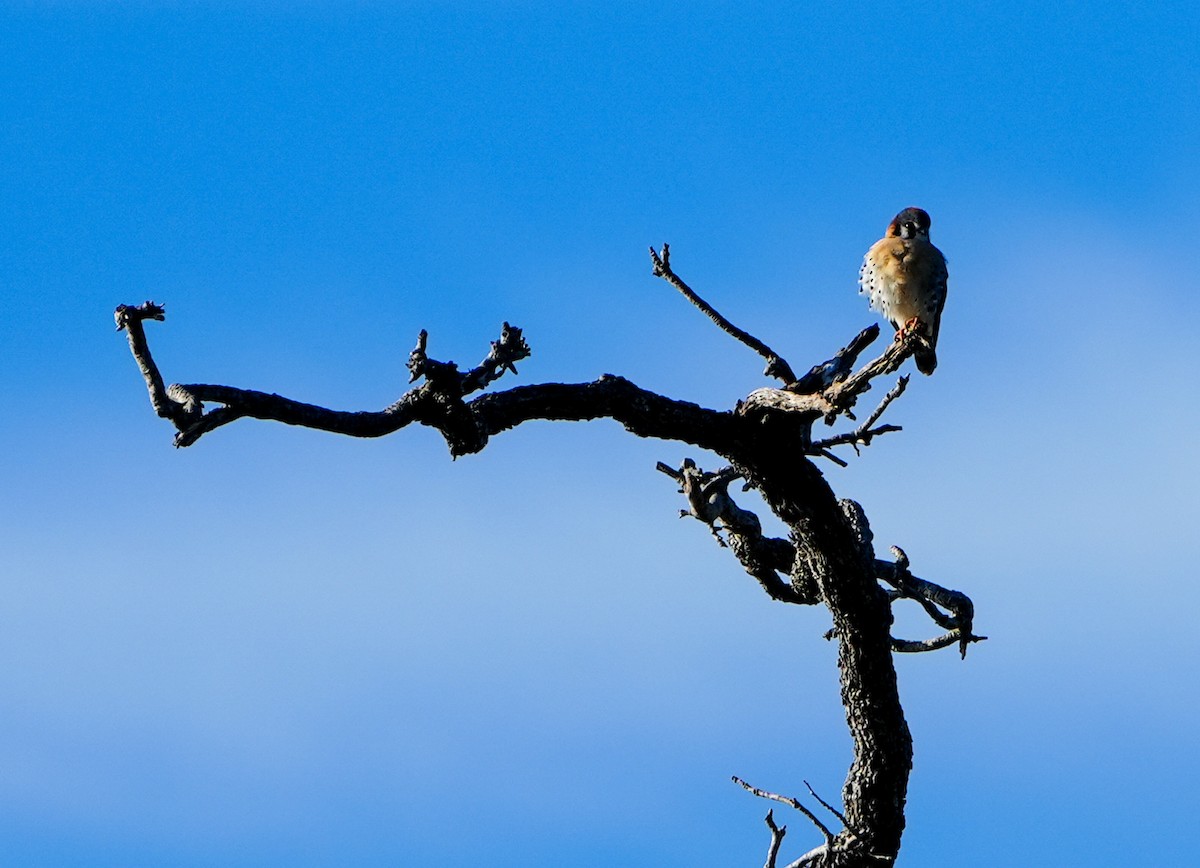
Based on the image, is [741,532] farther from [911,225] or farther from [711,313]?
[911,225]

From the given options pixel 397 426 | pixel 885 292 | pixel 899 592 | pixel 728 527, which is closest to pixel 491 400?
pixel 397 426

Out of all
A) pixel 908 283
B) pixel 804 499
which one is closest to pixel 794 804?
pixel 804 499

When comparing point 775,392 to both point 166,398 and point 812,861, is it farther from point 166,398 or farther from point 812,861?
point 166,398

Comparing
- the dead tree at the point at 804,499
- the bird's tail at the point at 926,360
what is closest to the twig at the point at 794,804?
the dead tree at the point at 804,499

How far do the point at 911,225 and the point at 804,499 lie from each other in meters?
4.32

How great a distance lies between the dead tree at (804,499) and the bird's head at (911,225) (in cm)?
366

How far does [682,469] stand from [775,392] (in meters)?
0.84

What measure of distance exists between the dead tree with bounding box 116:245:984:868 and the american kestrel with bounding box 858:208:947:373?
3051 mm

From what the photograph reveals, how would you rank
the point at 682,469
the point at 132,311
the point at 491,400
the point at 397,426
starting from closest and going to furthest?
the point at 132,311 < the point at 397,426 < the point at 491,400 < the point at 682,469

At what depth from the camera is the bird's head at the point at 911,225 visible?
9.48 metres

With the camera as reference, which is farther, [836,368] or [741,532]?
[741,532]

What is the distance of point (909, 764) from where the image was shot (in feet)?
19.3

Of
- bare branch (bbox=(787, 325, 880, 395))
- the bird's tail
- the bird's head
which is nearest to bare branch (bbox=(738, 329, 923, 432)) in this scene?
bare branch (bbox=(787, 325, 880, 395))

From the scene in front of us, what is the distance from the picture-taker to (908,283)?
9078mm
